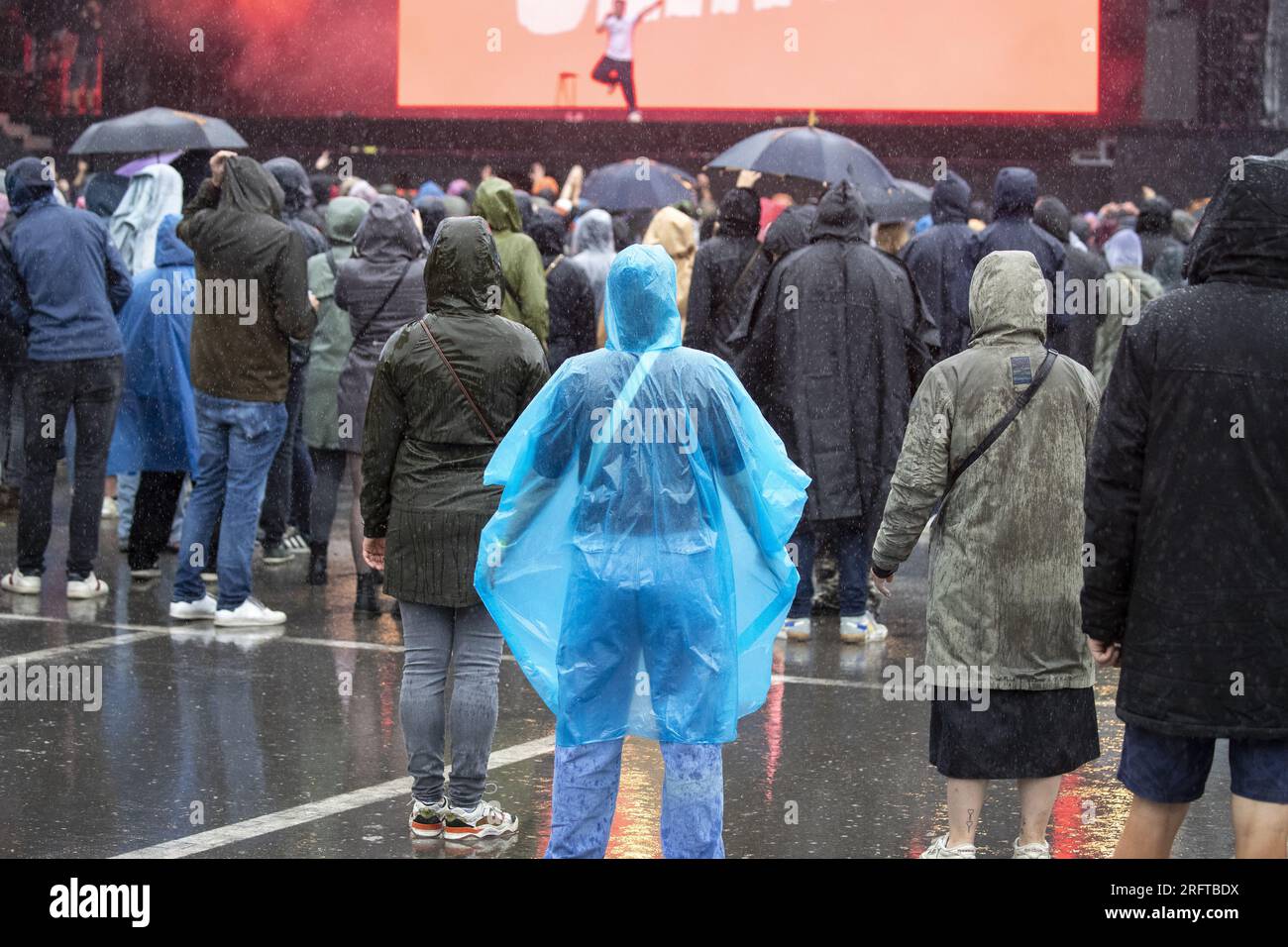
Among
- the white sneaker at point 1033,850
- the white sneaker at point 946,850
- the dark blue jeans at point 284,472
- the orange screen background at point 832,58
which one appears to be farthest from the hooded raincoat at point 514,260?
the orange screen background at point 832,58

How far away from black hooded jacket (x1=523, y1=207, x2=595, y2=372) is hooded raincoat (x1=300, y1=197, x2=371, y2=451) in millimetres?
1144

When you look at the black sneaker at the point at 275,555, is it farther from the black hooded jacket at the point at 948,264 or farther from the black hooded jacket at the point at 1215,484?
the black hooded jacket at the point at 1215,484

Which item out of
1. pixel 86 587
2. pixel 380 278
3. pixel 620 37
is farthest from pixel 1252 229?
pixel 620 37

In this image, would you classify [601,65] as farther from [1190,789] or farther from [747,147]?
[1190,789]

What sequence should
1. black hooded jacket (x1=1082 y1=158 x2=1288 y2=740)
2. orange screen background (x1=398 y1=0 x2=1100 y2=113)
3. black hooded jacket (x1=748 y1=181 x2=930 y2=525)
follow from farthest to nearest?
orange screen background (x1=398 y1=0 x2=1100 y2=113), black hooded jacket (x1=748 y1=181 x2=930 y2=525), black hooded jacket (x1=1082 y1=158 x2=1288 y2=740)

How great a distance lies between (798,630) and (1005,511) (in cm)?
373

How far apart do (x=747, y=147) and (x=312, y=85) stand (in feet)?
52.6

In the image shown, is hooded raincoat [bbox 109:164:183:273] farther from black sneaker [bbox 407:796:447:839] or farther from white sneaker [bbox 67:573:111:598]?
black sneaker [bbox 407:796:447:839]

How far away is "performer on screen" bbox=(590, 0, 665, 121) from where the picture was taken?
24.6 metres

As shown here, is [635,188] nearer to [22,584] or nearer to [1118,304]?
[1118,304]

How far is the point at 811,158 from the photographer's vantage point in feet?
35.7

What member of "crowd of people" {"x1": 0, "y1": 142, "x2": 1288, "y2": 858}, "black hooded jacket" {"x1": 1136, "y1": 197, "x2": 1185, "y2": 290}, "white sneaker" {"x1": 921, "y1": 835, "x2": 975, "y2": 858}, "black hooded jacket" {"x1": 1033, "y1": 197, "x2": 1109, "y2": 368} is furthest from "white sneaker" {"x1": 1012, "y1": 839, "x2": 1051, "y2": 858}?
"black hooded jacket" {"x1": 1136, "y1": 197, "x2": 1185, "y2": 290}

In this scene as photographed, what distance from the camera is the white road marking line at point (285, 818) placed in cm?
561

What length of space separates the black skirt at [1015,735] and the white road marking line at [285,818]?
1991mm
